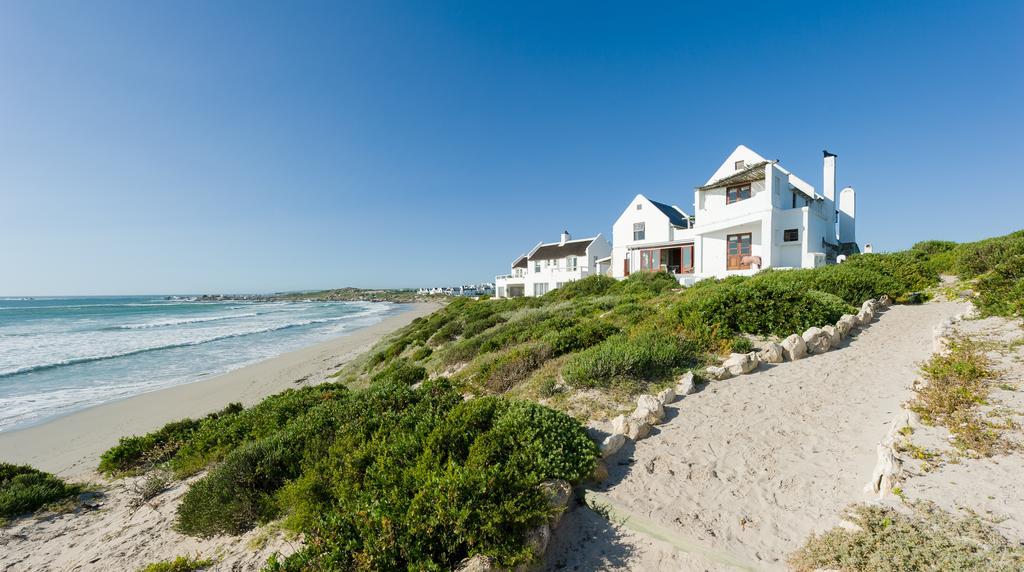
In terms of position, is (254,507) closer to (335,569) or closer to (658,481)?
(335,569)

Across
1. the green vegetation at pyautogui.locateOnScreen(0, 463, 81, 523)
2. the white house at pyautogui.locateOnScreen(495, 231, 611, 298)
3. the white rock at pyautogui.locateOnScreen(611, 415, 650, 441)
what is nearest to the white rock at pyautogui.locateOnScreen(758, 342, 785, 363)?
the white rock at pyautogui.locateOnScreen(611, 415, 650, 441)

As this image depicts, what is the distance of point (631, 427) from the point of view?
220 inches

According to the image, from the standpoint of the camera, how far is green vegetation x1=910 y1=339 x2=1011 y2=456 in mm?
4527

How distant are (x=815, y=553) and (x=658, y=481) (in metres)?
1.57

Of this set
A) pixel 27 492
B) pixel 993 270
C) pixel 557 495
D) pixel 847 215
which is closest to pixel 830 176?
pixel 847 215

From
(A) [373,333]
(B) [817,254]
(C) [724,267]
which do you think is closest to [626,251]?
(C) [724,267]

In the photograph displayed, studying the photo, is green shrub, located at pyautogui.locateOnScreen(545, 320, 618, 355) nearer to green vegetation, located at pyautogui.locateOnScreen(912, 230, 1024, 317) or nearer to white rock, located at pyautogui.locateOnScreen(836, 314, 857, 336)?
white rock, located at pyautogui.locateOnScreen(836, 314, 857, 336)

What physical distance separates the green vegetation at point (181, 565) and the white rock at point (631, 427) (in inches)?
195

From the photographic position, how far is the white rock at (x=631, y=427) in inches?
218

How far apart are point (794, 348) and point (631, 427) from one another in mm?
5271

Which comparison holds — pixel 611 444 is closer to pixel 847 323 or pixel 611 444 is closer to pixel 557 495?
pixel 557 495

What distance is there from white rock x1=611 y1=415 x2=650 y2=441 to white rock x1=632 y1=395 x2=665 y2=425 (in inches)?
5.1

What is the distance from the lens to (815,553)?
133 inches

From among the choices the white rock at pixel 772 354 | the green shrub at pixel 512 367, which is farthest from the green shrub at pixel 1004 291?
the green shrub at pixel 512 367
